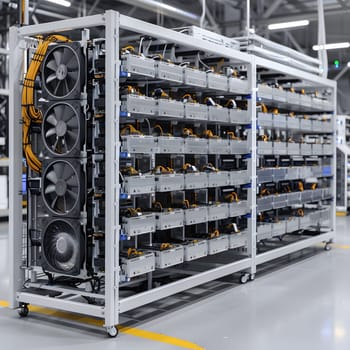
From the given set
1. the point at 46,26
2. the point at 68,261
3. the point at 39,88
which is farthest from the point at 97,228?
the point at 46,26

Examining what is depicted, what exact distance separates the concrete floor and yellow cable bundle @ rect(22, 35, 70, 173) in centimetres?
146

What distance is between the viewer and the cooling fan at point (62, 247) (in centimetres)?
482

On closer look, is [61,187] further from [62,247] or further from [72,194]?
[62,247]

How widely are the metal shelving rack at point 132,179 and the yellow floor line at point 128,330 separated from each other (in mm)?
171

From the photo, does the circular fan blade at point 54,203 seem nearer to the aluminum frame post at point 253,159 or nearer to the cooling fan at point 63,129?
the cooling fan at point 63,129

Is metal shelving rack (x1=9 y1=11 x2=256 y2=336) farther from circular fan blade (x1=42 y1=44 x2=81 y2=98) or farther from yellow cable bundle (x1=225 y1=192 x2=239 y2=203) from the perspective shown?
circular fan blade (x1=42 y1=44 x2=81 y2=98)

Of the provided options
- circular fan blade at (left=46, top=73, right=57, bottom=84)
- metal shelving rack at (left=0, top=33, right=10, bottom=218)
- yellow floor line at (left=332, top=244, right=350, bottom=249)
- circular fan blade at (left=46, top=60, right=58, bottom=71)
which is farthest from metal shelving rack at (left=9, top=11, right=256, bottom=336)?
metal shelving rack at (left=0, top=33, right=10, bottom=218)

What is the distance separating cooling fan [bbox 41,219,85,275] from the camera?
4.82 metres

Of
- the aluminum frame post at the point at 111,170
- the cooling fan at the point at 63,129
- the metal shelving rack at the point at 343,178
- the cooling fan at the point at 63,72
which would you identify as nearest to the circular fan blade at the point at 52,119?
the cooling fan at the point at 63,129

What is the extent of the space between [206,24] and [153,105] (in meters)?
11.6

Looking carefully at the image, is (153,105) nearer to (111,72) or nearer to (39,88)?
(111,72)

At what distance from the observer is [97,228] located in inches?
192

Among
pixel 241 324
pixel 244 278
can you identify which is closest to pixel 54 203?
pixel 241 324

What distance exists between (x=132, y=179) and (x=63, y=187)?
60cm
